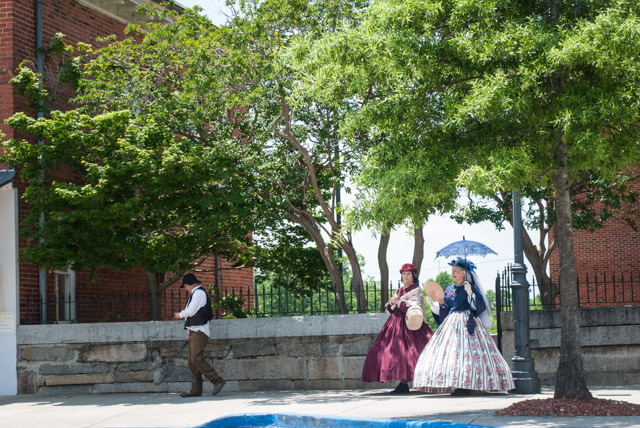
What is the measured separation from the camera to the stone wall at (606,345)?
1274 cm

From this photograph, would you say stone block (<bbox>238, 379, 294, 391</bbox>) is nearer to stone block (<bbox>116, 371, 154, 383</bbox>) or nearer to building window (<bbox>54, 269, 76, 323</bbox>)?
stone block (<bbox>116, 371, 154, 383</bbox>)

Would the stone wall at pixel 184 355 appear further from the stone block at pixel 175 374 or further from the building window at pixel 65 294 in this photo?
the building window at pixel 65 294

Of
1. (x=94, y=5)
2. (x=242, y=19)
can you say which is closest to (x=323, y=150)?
(x=242, y=19)

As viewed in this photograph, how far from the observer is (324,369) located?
42.1 ft

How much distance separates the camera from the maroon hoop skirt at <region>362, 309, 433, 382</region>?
1122cm

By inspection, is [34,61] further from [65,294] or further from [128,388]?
[128,388]

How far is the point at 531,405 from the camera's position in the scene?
28.2 ft

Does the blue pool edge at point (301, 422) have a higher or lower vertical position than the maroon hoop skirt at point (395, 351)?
lower

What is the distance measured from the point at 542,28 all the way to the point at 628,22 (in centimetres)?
100

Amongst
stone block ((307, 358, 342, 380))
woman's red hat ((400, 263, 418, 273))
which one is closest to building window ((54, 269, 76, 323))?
stone block ((307, 358, 342, 380))

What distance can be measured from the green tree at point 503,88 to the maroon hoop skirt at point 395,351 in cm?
265

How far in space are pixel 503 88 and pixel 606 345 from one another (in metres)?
6.39

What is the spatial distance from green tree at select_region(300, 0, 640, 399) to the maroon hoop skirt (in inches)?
104

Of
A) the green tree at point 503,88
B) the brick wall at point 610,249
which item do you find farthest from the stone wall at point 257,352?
the brick wall at point 610,249
